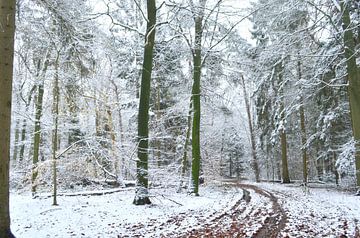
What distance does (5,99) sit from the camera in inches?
223

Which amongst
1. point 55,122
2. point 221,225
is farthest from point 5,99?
point 55,122

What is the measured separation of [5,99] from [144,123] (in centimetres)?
599

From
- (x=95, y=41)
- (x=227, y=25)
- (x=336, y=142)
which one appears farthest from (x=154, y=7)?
(x=336, y=142)

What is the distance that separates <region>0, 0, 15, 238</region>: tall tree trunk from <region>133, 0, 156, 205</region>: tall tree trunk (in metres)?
5.53

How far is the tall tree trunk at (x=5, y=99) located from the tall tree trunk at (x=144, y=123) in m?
5.53

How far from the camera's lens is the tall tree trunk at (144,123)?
11016 mm

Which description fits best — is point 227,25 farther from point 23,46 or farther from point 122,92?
point 122,92

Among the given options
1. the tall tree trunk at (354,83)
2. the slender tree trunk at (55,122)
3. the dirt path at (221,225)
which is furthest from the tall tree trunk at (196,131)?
the slender tree trunk at (55,122)

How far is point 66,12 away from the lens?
8219 mm

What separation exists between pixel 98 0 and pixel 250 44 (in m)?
19.7

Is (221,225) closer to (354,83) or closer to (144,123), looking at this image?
(144,123)

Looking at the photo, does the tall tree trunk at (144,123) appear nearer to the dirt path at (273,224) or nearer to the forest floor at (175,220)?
the forest floor at (175,220)

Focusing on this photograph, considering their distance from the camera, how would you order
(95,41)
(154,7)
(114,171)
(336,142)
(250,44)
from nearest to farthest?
(95,41) → (154,7) → (114,171) → (336,142) → (250,44)

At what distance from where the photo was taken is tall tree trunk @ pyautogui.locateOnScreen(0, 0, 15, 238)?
18.0 ft
